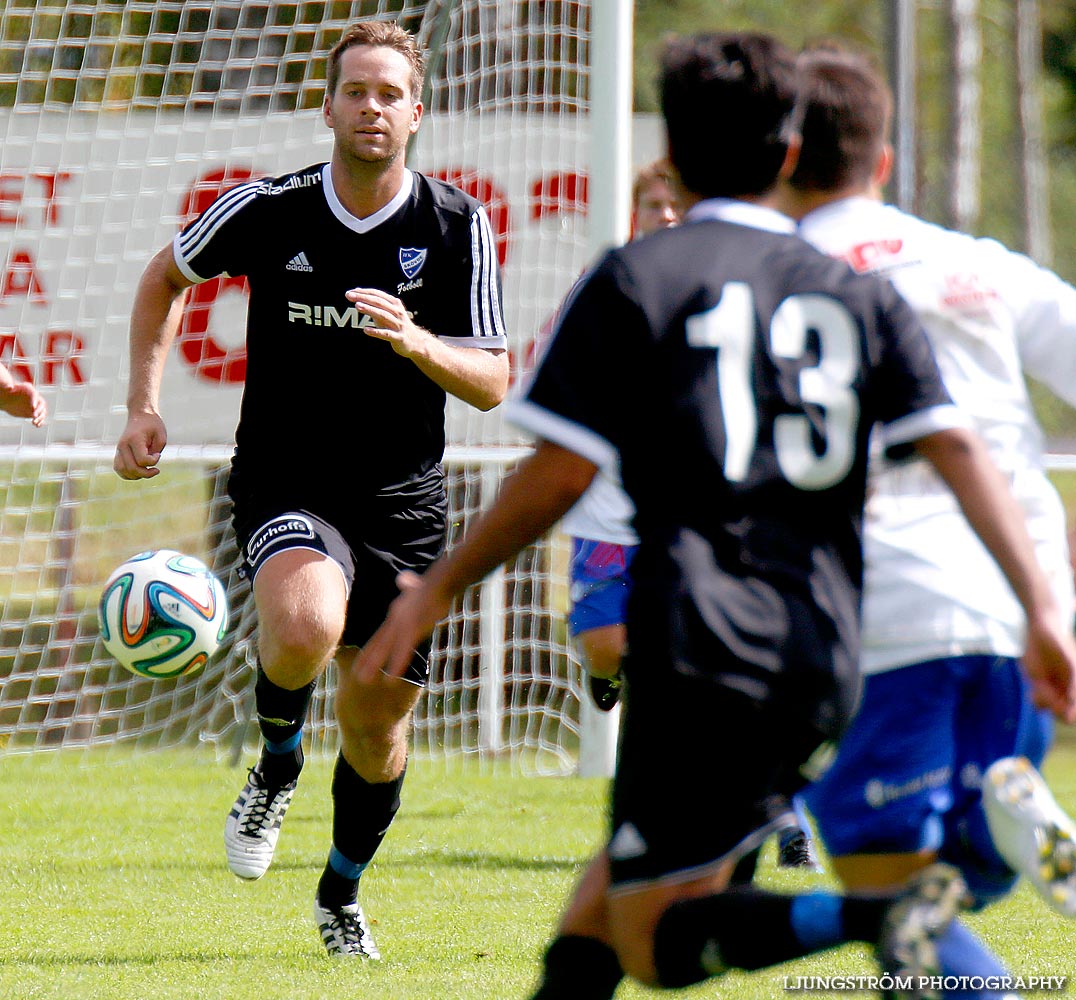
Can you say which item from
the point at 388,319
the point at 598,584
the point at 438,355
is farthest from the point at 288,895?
the point at 388,319

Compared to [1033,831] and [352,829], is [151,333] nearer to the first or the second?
[352,829]

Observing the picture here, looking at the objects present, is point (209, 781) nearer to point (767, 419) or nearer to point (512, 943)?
point (512, 943)

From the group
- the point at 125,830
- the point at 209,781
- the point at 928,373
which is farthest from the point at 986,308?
the point at 209,781

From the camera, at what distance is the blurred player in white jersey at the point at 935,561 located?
8.89 ft

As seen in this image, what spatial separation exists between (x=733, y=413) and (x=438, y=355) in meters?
1.82

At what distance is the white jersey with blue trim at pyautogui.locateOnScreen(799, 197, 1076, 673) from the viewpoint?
9.14 feet

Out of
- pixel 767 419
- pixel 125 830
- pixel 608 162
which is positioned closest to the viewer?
pixel 767 419

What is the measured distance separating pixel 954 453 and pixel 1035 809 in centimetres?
55

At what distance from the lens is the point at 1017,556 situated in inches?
96.7

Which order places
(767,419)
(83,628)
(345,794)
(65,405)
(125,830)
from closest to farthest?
(767,419)
(345,794)
(125,830)
(65,405)
(83,628)

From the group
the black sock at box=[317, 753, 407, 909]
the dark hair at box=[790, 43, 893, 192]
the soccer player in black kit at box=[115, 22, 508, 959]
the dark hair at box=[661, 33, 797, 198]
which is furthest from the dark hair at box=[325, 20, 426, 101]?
the dark hair at box=[661, 33, 797, 198]

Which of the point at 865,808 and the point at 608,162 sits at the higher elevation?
the point at 608,162

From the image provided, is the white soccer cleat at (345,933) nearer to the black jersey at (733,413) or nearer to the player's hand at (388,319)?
the player's hand at (388,319)

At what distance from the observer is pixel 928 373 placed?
2.53 meters
